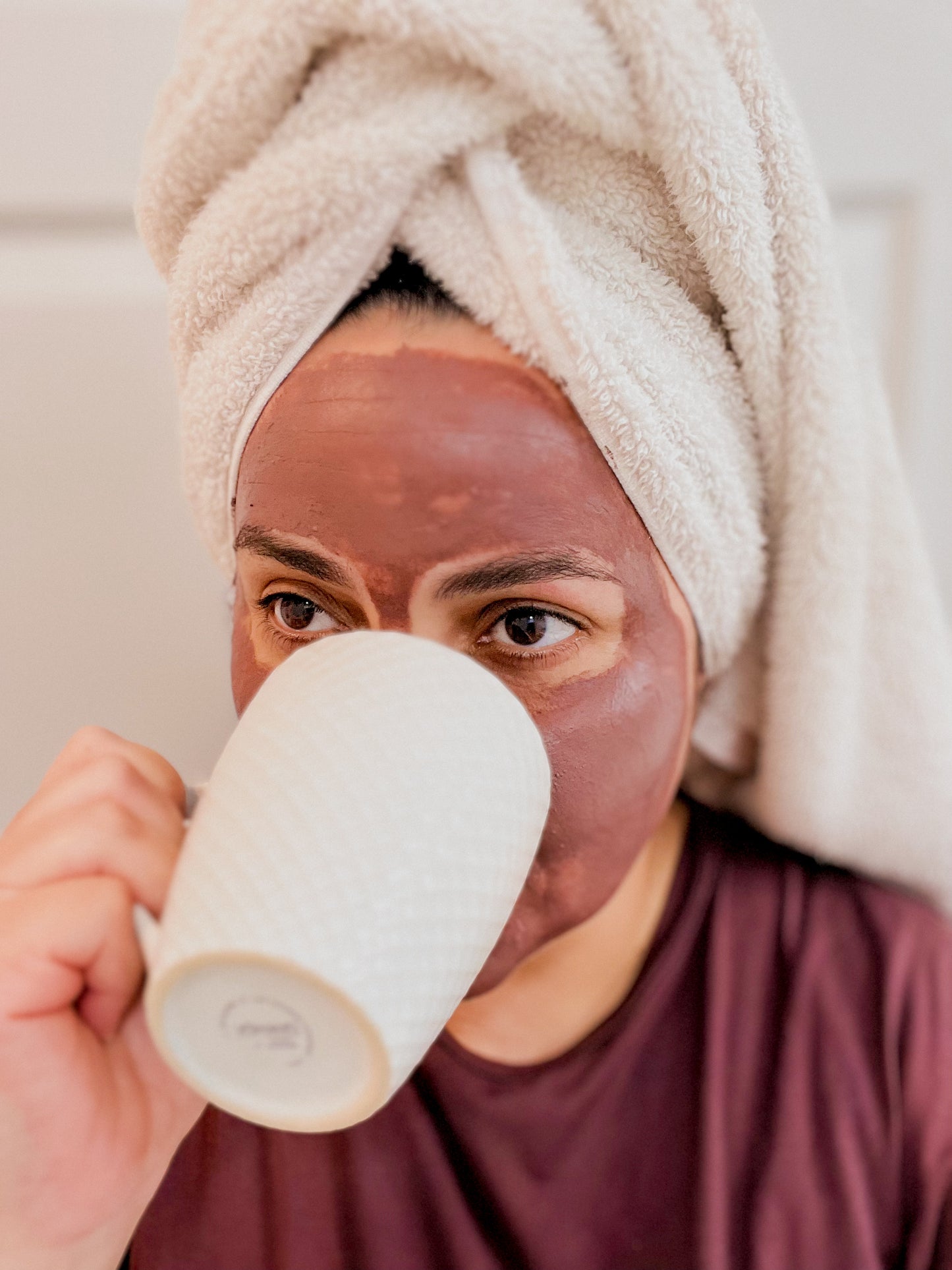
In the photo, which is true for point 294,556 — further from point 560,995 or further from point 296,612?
point 560,995

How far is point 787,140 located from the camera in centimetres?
57

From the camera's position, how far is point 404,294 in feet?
1.75

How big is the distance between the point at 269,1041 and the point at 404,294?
38cm

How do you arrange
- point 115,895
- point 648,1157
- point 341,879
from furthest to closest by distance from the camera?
point 648,1157 → point 115,895 → point 341,879

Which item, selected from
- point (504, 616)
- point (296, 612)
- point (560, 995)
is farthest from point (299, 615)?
point (560, 995)

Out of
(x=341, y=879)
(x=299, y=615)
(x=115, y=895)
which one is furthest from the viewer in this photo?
(x=299, y=615)

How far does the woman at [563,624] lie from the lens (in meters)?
0.51

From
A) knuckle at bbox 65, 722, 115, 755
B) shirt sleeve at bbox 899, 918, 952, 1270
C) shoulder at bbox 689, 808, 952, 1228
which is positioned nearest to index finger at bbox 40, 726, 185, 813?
knuckle at bbox 65, 722, 115, 755

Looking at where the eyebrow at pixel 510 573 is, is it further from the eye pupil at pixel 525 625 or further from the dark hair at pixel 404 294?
the dark hair at pixel 404 294

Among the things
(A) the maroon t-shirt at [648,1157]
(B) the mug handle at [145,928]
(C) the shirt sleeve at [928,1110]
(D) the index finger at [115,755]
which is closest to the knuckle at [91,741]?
(D) the index finger at [115,755]

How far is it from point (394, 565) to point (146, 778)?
7.4 inches

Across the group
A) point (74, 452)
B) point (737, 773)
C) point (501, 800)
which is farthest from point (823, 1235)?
point (74, 452)

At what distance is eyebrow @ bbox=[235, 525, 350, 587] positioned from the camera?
0.54 metres

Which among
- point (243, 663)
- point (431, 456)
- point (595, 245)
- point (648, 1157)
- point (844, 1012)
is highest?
point (595, 245)
